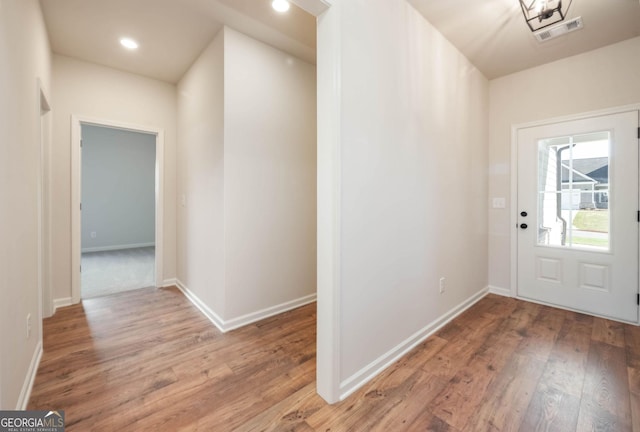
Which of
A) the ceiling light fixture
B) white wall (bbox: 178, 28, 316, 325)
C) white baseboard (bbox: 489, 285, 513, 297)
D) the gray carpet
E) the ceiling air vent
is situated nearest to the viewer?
the ceiling light fixture

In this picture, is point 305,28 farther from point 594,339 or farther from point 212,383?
point 594,339

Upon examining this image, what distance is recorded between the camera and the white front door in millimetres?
2635

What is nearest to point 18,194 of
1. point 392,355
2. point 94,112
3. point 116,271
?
point 94,112

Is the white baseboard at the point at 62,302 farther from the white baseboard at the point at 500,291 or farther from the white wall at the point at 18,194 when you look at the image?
the white baseboard at the point at 500,291

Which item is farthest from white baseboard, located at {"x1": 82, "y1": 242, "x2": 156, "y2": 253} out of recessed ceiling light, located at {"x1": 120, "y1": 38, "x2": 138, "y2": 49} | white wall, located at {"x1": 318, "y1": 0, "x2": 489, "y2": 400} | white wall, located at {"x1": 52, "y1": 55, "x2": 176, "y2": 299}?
white wall, located at {"x1": 318, "y1": 0, "x2": 489, "y2": 400}

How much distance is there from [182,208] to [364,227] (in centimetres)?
270

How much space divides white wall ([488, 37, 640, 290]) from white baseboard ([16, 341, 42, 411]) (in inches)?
170

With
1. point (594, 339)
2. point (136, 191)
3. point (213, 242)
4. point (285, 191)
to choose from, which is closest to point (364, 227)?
point (285, 191)

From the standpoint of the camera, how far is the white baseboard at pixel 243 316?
252 centimetres

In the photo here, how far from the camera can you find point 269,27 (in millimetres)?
2439

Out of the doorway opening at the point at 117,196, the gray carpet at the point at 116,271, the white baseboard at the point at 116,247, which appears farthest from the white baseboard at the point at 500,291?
the white baseboard at the point at 116,247

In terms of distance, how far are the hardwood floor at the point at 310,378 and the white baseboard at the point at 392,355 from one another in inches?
1.9
